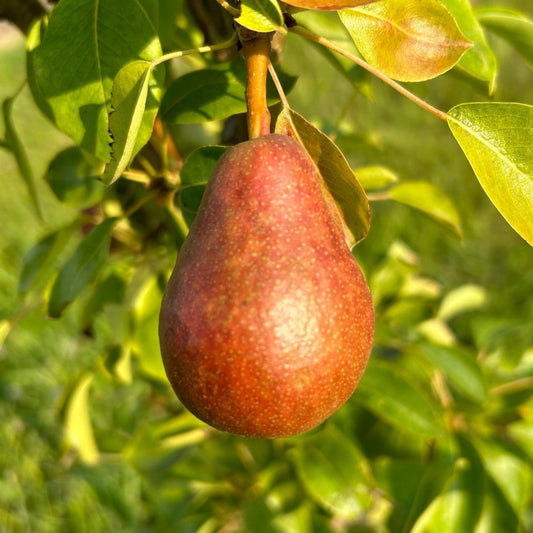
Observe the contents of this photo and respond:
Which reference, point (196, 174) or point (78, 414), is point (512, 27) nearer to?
point (196, 174)

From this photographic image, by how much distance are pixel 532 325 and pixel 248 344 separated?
2.43 feet

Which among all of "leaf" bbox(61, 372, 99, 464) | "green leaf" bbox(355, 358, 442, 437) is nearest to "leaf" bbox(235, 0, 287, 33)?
"green leaf" bbox(355, 358, 442, 437)

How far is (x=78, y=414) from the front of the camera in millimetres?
1027

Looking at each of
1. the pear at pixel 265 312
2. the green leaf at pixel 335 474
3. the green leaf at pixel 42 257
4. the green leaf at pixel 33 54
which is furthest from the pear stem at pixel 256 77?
the green leaf at pixel 335 474

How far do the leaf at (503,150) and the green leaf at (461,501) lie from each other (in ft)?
1.48

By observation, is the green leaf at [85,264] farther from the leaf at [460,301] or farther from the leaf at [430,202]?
the leaf at [460,301]

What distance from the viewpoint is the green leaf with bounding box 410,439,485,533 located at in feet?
2.77

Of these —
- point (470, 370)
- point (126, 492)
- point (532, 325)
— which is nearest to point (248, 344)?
point (470, 370)

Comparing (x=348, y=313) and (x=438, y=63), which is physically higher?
(x=438, y=63)

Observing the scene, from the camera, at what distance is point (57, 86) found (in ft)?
1.71

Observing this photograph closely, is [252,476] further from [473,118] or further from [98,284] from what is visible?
[473,118]

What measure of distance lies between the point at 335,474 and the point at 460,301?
17.6 inches

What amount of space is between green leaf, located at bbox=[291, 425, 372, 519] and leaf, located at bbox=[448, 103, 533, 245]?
0.49 metres

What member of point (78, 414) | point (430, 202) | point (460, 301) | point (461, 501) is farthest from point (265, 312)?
point (460, 301)
